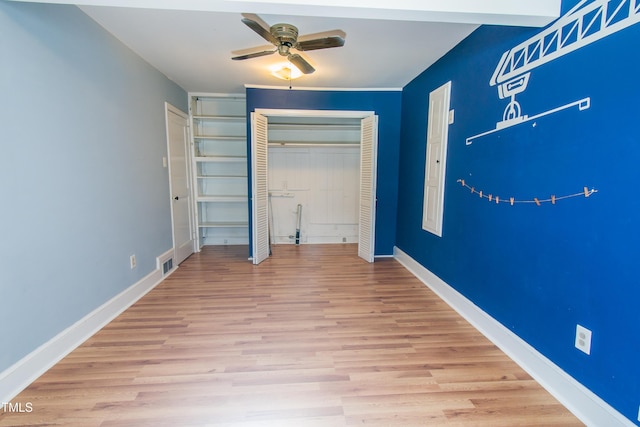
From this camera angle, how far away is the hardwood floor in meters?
1.55

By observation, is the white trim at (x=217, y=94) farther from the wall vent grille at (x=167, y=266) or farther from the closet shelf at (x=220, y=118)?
the wall vent grille at (x=167, y=266)

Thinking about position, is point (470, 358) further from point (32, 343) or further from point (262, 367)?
point (32, 343)

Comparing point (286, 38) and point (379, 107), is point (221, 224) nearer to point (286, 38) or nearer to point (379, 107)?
point (379, 107)

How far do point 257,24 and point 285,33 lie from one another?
0.32 m

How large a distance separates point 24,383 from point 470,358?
2.87 metres

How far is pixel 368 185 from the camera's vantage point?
420cm

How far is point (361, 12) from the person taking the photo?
170 centimetres

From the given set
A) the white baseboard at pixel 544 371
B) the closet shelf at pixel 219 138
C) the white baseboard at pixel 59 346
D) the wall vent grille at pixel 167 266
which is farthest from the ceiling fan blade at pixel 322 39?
the wall vent grille at pixel 167 266

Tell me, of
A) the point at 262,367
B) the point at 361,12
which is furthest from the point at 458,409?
the point at 361,12

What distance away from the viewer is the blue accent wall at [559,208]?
1.37 m

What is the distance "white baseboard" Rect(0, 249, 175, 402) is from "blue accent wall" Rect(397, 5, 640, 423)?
126 inches

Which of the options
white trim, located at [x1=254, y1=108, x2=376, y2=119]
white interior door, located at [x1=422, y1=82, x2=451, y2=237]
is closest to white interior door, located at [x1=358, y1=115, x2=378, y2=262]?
white trim, located at [x1=254, y1=108, x2=376, y2=119]

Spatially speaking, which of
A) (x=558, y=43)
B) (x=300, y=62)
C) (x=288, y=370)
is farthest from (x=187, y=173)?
(x=558, y=43)

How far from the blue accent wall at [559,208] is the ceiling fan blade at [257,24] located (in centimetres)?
173
